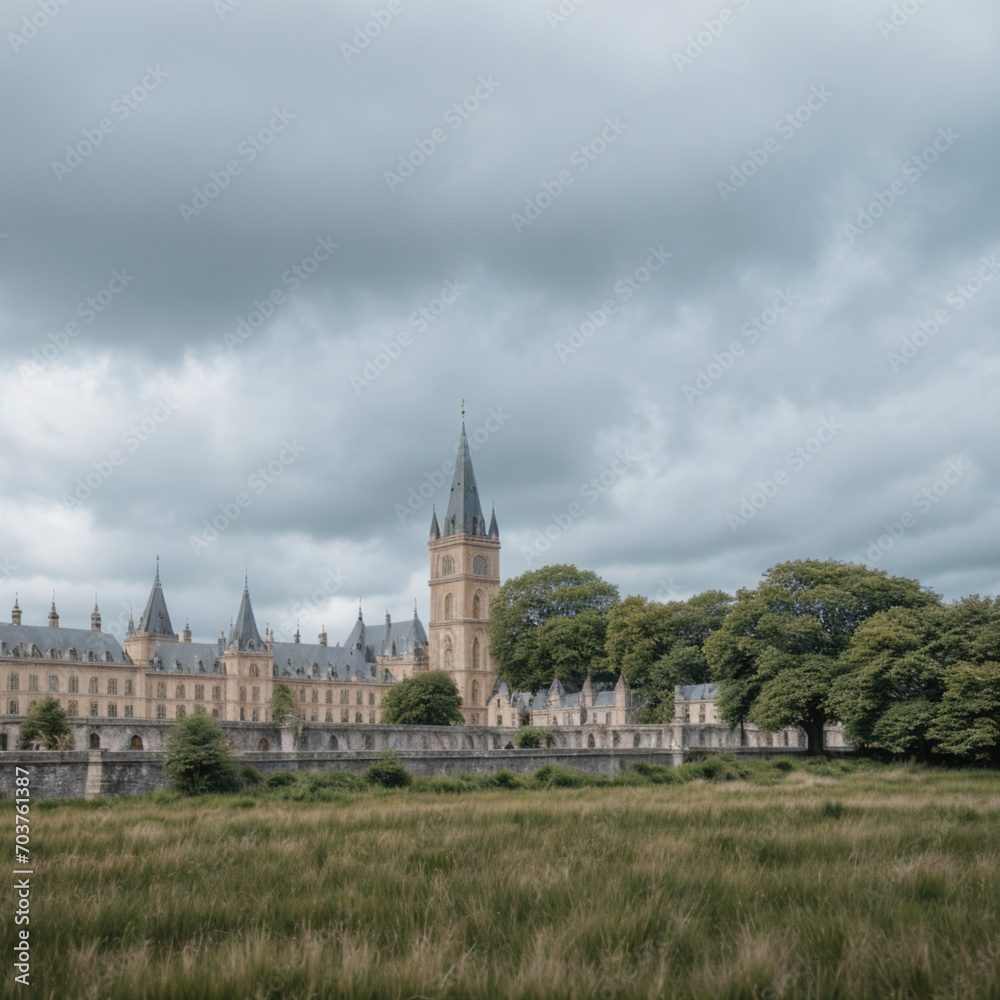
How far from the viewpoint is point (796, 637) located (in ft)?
198

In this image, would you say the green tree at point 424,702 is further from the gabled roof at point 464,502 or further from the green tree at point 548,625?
the gabled roof at point 464,502

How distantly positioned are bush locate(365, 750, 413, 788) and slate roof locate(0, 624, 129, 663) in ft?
190

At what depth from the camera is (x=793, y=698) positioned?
56344 millimetres

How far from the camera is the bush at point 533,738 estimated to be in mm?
67000

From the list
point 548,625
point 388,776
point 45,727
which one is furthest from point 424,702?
point 388,776

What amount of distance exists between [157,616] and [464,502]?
35.7 m

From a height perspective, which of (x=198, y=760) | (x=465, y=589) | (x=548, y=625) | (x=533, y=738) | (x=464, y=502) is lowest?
(x=533, y=738)

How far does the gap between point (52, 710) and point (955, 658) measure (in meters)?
47.1

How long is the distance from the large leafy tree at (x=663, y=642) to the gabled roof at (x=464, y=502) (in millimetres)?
35527

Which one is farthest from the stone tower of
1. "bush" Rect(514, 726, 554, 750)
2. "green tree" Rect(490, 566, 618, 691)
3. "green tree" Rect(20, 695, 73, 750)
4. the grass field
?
the grass field

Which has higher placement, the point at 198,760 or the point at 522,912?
the point at 522,912

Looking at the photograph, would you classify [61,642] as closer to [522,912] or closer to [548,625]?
[548,625]

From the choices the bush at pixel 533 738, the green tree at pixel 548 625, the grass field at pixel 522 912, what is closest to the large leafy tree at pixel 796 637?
the bush at pixel 533 738

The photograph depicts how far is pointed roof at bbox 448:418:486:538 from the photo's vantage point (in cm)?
11819
